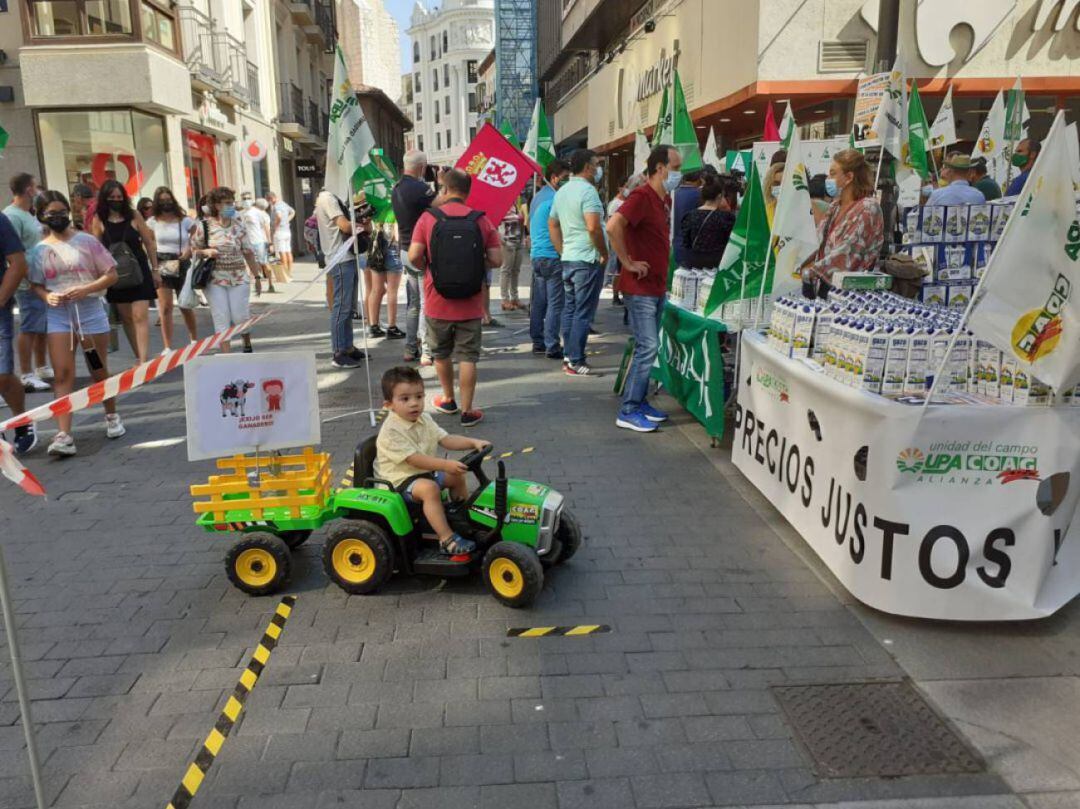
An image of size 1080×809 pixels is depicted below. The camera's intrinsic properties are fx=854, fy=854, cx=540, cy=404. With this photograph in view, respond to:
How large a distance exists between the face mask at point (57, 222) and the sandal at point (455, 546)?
432 centimetres

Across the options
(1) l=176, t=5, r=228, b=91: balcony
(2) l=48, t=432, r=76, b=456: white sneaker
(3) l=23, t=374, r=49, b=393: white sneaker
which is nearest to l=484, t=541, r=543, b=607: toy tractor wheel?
(2) l=48, t=432, r=76, b=456: white sneaker

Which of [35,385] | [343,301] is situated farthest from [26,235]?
[343,301]

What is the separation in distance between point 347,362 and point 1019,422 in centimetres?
718

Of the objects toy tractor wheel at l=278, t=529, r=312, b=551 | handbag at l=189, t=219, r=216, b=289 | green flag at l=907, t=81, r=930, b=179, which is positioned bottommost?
toy tractor wheel at l=278, t=529, r=312, b=551

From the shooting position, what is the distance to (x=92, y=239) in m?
6.44

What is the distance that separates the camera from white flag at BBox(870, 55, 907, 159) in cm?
902

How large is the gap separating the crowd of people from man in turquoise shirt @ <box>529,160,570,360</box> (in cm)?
316

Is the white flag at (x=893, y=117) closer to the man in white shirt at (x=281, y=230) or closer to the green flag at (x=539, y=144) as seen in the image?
the green flag at (x=539, y=144)

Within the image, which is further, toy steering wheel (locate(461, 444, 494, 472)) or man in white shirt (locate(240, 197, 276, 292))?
man in white shirt (locate(240, 197, 276, 292))

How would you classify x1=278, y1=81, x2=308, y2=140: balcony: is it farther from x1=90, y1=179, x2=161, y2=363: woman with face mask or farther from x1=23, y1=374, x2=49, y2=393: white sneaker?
x1=23, y1=374, x2=49, y2=393: white sneaker

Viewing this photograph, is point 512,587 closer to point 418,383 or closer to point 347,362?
point 418,383

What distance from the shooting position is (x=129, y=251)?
7.82 m

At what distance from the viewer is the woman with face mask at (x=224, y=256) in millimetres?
8742

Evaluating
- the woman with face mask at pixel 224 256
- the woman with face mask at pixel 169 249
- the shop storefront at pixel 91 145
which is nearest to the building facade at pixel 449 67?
the shop storefront at pixel 91 145
